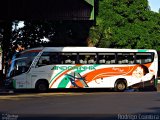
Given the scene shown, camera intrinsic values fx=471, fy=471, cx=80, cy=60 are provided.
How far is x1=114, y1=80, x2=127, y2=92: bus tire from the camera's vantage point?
2916 centimetres

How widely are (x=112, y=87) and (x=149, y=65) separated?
268 centimetres

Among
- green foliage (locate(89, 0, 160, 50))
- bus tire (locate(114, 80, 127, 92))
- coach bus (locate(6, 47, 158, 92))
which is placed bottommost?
bus tire (locate(114, 80, 127, 92))

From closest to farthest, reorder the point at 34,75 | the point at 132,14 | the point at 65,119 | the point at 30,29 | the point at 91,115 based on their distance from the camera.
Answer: the point at 65,119, the point at 91,115, the point at 34,75, the point at 30,29, the point at 132,14

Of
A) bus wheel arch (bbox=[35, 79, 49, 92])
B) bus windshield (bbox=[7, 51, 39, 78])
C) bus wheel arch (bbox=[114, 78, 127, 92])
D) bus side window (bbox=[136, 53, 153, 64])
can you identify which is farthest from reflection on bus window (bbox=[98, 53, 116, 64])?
bus windshield (bbox=[7, 51, 39, 78])

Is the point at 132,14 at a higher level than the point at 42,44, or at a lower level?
higher

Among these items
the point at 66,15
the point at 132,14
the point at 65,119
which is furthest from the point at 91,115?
the point at 132,14

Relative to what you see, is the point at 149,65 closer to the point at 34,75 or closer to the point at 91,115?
the point at 34,75

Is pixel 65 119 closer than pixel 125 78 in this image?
Yes

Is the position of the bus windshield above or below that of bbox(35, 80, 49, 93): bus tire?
above

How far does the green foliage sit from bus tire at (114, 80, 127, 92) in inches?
661

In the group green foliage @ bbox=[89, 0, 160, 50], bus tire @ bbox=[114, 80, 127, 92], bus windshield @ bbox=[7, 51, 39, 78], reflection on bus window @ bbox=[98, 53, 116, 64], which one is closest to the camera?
bus windshield @ bbox=[7, 51, 39, 78]

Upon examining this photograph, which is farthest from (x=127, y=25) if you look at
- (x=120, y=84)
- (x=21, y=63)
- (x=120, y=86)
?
(x=21, y=63)

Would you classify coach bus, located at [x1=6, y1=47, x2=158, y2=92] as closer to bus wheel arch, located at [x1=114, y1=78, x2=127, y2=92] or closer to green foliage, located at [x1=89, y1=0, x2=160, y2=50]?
bus wheel arch, located at [x1=114, y1=78, x2=127, y2=92]

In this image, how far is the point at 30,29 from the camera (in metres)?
A: 40.1
